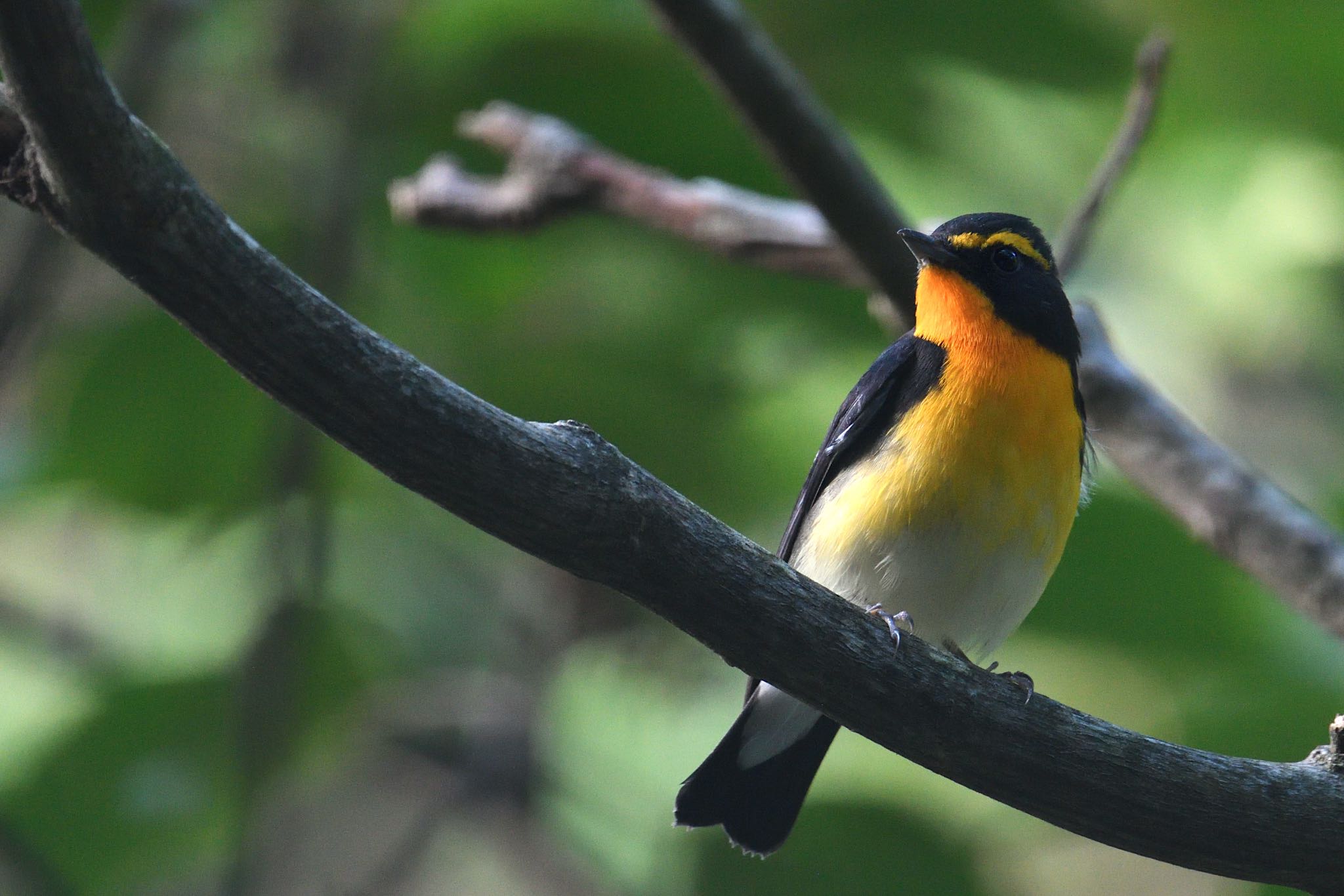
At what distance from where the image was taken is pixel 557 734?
5.98 metres

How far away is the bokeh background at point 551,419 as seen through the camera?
509cm

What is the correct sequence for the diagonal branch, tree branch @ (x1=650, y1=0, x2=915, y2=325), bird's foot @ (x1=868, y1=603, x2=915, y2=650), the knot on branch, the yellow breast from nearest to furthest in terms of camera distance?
the knot on branch < bird's foot @ (x1=868, y1=603, x2=915, y2=650) < the yellow breast < tree branch @ (x1=650, y1=0, x2=915, y2=325) < the diagonal branch

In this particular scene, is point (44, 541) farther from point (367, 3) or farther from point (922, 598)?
point (922, 598)

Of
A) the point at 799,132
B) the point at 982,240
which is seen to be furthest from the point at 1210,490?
the point at 799,132

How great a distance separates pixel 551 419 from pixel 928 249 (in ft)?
6.06

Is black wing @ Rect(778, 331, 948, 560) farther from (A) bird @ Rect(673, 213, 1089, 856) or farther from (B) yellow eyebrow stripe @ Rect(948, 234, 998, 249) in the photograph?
(B) yellow eyebrow stripe @ Rect(948, 234, 998, 249)

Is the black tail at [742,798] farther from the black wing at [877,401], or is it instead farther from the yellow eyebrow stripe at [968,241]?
the yellow eyebrow stripe at [968,241]

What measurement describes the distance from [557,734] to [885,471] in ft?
7.92

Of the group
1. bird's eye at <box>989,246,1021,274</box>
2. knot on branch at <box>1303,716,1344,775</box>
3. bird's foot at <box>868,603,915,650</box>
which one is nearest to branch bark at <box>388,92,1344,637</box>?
bird's eye at <box>989,246,1021,274</box>

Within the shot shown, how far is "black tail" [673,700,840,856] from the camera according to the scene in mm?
4605

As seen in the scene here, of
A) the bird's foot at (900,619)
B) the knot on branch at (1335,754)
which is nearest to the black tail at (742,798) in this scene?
the bird's foot at (900,619)

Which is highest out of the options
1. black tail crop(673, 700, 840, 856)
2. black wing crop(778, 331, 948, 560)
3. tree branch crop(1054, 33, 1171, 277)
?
tree branch crop(1054, 33, 1171, 277)

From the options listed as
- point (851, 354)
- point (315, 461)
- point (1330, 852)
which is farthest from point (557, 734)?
point (1330, 852)

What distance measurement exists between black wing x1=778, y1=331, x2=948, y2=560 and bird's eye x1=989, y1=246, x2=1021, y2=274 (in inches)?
16.2
